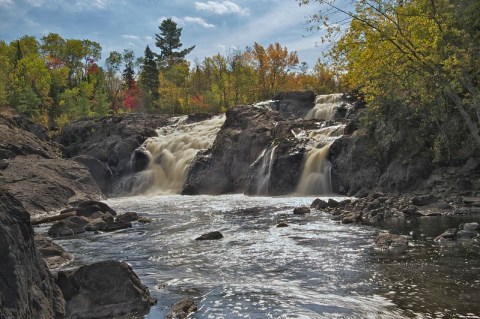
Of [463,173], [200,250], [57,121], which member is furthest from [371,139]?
[57,121]

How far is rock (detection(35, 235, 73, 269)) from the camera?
11.9 m

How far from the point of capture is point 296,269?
437 inches

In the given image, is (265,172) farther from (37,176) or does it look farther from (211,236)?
(211,236)

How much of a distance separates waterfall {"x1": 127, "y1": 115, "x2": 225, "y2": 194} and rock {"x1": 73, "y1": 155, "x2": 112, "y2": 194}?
3009mm

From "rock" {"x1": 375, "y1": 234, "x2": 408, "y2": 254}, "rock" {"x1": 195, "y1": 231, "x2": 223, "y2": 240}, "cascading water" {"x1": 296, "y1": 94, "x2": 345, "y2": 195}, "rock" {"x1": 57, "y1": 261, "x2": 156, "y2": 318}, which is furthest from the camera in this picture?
"cascading water" {"x1": 296, "y1": 94, "x2": 345, "y2": 195}

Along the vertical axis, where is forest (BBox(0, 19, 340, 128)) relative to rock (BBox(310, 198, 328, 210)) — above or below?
above

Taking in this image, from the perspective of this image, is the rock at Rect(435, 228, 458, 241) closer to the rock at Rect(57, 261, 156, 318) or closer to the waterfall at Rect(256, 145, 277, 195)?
the rock at Rect(57, 261, 156, 318)

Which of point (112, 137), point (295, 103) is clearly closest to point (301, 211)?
point (295, 103)

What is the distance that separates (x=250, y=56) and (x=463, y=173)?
172 feet

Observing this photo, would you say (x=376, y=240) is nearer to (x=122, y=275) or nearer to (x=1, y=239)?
(x=122, y=275)

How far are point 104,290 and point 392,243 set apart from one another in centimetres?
910

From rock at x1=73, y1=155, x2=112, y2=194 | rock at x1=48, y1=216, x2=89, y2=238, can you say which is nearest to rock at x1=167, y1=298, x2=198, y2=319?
rock at x1=48, y1=216, x2=89, y2=238

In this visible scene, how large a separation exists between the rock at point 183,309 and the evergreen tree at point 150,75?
78078mm

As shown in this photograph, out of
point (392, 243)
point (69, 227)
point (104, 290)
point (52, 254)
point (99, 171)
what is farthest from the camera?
point (99, 171)
